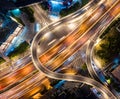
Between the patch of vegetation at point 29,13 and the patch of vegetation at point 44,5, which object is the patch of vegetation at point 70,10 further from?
the patch of vegetation at point 29,13

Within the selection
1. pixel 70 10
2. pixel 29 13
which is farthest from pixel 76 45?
pixel 29 13

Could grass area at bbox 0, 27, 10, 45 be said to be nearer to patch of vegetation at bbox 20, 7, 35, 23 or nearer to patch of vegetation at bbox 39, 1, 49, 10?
patch of vegetation at bbox 20, 7, 35, 23

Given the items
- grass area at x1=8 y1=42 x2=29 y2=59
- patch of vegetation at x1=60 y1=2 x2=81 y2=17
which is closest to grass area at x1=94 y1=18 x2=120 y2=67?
patch of vegetation at x1=60 y1=2 x2=81 y2=17

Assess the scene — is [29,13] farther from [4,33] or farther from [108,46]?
[108,46]

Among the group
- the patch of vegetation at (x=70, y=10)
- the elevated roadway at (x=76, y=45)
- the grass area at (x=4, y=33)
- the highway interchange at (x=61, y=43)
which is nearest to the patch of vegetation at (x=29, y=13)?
the highway interchange at (x=61, y=43)

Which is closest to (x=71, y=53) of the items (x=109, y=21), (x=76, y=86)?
(x=76, y=86)
